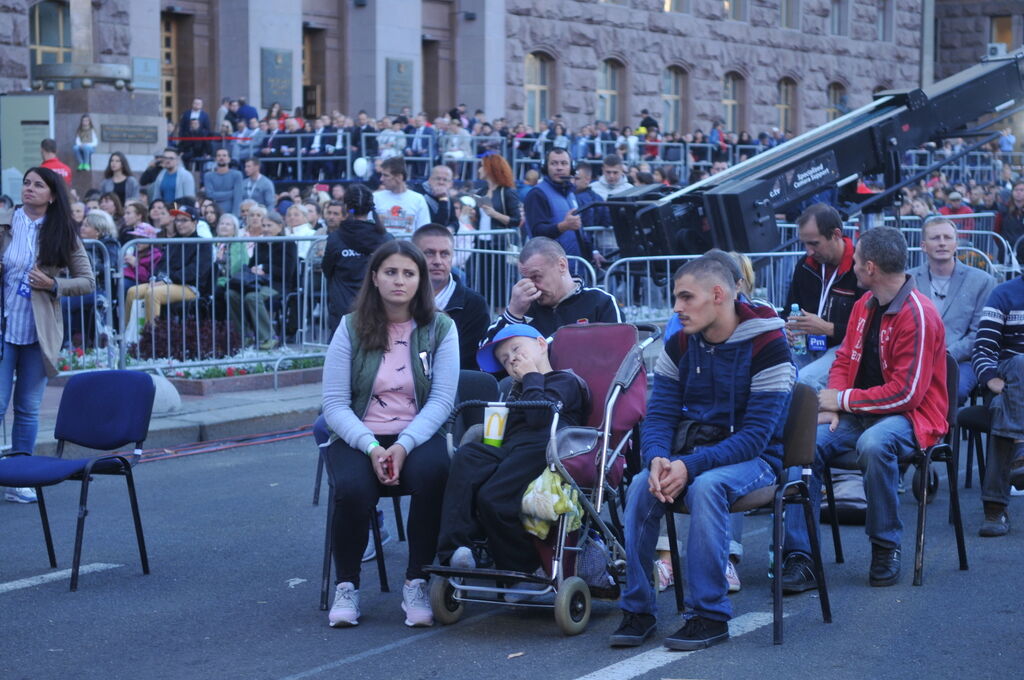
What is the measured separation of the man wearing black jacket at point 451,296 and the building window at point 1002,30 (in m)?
47.8

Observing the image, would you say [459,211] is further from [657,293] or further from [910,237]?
[910,237]

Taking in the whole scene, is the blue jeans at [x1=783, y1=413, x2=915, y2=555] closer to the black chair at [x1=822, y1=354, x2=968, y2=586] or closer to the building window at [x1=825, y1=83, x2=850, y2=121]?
the black chair at [x1=822, y1=354, x2=968, y2=586]

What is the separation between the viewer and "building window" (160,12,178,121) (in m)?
31.2

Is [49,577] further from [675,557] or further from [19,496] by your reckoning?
[675,557]

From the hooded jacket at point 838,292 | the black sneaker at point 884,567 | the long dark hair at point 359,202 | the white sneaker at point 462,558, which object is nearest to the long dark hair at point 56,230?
the long dark hair at point 359,202

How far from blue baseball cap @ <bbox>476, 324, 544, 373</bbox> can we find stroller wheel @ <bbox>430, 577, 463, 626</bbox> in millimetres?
1141

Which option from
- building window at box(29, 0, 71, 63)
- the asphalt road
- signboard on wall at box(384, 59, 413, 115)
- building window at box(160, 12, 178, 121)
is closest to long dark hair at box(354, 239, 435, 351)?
the asphalt road

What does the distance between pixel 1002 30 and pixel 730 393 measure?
50122 millimetres

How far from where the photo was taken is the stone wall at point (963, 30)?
52.0 meters

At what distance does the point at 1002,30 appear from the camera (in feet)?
172

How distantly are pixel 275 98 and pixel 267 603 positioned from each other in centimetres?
2584

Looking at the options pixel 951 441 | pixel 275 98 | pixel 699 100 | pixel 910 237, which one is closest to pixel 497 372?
pixel 951 441

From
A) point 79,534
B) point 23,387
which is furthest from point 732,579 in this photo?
point 23,387

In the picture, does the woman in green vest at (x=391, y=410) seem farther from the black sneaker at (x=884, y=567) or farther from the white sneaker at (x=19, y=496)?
the white sneaker at (x=19, y=496)
